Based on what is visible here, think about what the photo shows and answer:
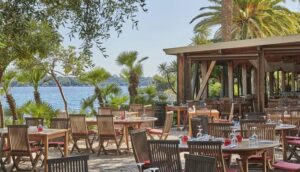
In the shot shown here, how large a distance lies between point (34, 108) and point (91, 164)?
4.96 meters

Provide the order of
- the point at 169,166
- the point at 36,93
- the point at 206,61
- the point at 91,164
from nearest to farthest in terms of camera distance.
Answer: the point at 169,166, the point at 91,164, the point at 36,93, the point at 206,61

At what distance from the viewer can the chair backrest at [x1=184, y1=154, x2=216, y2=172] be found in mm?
4441

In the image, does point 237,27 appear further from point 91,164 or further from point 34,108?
point 91,164

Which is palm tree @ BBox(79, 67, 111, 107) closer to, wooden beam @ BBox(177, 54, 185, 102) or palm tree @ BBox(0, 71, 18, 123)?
wooden beam @ BBox(177, 54, 185, 102)

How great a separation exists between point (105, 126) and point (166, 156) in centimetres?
526

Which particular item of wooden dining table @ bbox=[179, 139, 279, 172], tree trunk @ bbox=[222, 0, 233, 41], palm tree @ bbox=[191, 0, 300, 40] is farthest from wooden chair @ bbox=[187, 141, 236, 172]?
palm tree @ bbox=[191, 0, 300, 40]

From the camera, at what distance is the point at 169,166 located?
6277 millimetres

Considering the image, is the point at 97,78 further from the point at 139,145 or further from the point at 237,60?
the point at 139,145

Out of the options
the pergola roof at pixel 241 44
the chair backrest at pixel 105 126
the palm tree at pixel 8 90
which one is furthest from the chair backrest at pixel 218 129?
the palm tree at pixel 8 90

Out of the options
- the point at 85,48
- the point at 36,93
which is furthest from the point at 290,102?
the point at 85,48

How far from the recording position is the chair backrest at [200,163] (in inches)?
175

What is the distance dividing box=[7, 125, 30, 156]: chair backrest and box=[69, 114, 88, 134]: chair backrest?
289 centimetres

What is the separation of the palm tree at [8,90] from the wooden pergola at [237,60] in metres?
6.07

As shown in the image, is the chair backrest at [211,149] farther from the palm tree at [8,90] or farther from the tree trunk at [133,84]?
the tree trunk at [133,84]
